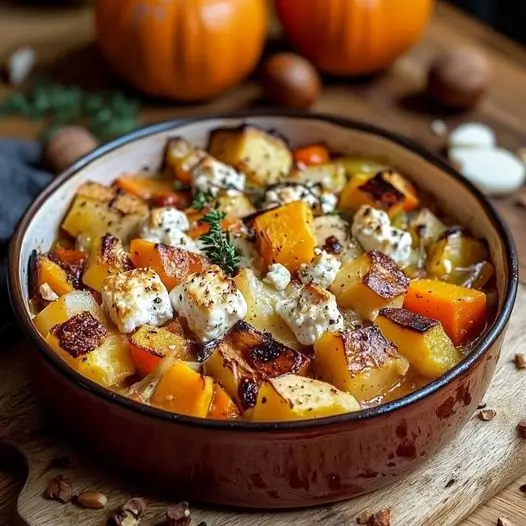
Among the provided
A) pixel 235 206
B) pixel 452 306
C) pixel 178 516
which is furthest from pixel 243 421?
pixel 235 206

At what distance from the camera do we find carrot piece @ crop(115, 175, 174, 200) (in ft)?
9.84

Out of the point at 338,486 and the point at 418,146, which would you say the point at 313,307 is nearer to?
the point at 338,486

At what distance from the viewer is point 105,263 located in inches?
102

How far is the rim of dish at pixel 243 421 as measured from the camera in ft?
6.86

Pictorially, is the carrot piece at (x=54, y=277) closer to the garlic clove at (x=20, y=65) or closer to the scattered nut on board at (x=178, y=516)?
the scattered nut on board at (x=178, y=516)

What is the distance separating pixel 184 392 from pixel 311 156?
1139 mm

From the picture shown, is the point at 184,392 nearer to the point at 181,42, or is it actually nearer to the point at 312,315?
the point at 312,315

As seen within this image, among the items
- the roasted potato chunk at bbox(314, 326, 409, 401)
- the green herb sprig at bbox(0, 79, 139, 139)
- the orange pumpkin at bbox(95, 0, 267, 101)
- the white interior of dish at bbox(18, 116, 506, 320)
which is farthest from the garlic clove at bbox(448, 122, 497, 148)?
the roasted potato chunk at bbox(314, 326, 409, 401)

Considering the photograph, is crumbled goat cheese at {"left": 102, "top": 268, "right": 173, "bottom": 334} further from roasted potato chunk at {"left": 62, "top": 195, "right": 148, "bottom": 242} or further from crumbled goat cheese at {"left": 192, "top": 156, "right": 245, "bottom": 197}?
crumbled goat cheese at {"left": 192, "top": 156, "right": 245, "bottom": 197}

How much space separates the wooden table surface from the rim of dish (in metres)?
0.73

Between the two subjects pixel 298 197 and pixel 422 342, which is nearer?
pixel 422 342

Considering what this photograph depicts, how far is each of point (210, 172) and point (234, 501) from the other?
1.04m

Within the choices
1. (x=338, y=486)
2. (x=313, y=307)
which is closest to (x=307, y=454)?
(x=338, y=486)

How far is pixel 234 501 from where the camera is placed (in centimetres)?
228
